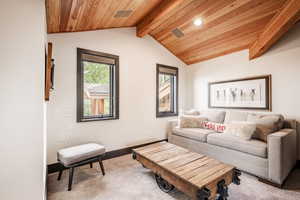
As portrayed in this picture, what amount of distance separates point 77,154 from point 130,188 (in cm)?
86

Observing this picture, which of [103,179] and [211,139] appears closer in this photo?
[103,179]

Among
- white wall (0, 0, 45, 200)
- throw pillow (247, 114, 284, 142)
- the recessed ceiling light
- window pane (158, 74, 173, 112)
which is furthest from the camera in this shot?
window pane (158, 74, 173, 112)

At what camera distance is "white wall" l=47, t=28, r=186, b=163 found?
2.45m

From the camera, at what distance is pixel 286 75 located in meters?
2.71

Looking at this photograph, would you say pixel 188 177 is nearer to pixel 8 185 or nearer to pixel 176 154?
pixel 176 154

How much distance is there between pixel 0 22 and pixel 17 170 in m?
1.20

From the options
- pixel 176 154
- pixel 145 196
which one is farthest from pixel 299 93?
pixel 145 196

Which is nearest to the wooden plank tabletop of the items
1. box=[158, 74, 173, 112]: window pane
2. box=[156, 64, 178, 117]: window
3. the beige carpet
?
the beige carpet

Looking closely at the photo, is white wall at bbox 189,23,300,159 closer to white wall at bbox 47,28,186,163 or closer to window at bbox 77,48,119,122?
white wall at bbox 47,28,186,163

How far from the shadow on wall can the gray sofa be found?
1353 mm

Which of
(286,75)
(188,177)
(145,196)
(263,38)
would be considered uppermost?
(263,38)

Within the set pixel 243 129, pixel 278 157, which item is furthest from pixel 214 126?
pixel 278 157

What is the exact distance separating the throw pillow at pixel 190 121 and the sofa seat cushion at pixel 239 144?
1.90 feet

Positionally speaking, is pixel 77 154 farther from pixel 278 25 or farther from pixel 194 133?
pixel 278 25
